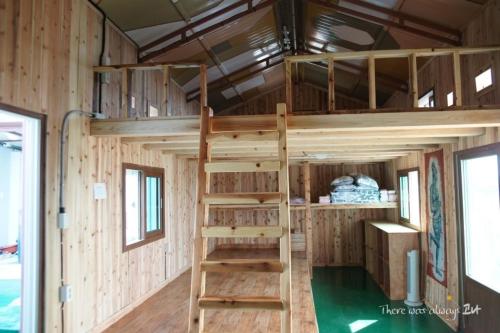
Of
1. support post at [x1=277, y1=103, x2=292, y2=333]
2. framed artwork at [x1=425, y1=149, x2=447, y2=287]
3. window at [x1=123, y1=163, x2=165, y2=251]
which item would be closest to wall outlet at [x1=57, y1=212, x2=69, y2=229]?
window at [x1=123, y1=163, x2=165, y2=251]

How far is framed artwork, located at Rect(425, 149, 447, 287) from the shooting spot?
534 cm

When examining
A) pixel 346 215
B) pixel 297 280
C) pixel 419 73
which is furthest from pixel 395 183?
pixel 297 280

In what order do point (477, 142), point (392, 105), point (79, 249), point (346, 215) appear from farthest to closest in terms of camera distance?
1. point (346, 215)
2. point (392, 105)
3. point (477, 142)
4. point (79, 249)

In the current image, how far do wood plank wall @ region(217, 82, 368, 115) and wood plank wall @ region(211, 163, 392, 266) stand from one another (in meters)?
1.67

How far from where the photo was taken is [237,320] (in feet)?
13.7

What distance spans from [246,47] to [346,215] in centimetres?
470

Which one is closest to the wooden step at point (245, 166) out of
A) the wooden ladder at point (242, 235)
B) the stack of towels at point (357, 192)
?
the wooden ladder at point (242, 235)

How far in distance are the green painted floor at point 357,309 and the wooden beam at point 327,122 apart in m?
3.08

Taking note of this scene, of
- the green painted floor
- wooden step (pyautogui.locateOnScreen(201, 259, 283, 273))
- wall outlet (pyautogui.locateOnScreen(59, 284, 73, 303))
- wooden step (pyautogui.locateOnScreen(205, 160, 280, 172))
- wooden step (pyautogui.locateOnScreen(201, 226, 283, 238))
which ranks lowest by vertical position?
the green painted floor

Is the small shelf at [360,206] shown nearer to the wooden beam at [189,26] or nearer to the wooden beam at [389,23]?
the wooden beam at [389,23]

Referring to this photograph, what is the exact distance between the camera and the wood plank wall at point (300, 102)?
31.9ft

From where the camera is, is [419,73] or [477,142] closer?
[477,142]

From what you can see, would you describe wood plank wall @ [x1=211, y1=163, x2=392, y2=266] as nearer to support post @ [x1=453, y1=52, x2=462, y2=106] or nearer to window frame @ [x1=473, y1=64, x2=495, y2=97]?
window frame @ [x1=473, y1=64, x2=495, y2=97]

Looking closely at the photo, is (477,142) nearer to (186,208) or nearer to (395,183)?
(395,183)
